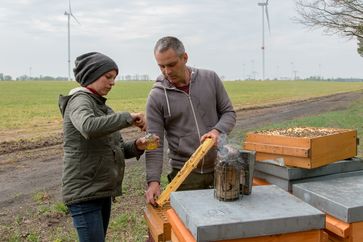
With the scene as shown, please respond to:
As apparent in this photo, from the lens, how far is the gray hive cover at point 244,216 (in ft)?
6.52

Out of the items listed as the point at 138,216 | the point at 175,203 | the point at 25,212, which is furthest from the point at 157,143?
the point at 25,212

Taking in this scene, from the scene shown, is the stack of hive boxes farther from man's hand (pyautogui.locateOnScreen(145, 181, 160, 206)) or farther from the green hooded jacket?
the green hooded jacket

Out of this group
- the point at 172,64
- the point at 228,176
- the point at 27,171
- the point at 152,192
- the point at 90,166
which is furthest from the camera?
the point at 27,171

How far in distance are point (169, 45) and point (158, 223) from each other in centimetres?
136

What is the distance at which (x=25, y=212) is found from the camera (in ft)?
24.3

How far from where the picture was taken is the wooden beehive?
270 cm

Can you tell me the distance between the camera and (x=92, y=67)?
3211mm

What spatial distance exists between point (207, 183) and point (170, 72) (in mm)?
988

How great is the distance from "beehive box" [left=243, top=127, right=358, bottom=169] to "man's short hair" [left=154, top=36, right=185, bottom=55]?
2.83 ft

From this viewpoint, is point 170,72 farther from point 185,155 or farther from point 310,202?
point 310,202

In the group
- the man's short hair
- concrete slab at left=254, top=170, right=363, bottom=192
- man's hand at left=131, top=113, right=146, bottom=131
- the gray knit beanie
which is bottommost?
concrete slab at left=254, top=170, right=363, bottom=192

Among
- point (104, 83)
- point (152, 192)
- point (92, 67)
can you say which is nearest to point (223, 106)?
point (152, 192)

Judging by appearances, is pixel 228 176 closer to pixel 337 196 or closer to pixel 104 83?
pixel 337 196

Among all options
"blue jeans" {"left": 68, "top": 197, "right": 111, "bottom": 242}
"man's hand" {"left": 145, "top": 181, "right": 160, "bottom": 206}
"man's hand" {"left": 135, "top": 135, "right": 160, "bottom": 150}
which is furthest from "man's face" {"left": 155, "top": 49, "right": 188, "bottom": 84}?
"blue jeans" {"left": 68, "top": 197, "right": 111, "bottom": 242}
